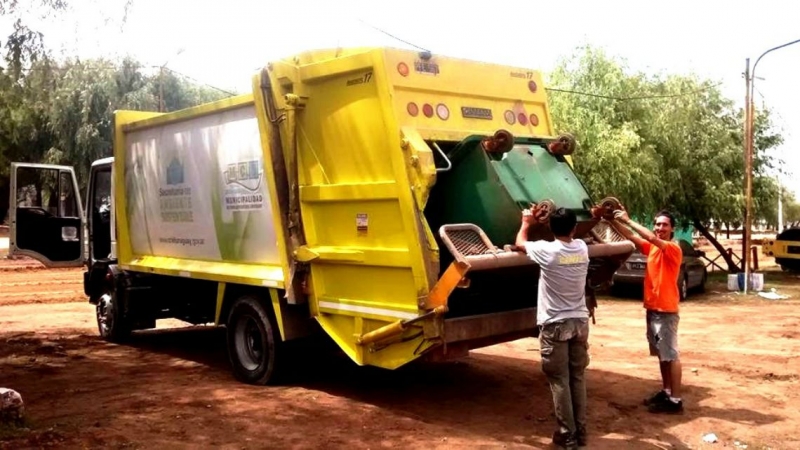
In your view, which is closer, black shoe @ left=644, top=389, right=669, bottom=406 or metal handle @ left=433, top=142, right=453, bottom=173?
metal handle @ left=433, top=142, right=453, bottom=173

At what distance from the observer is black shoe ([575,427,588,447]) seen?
5.30 meters

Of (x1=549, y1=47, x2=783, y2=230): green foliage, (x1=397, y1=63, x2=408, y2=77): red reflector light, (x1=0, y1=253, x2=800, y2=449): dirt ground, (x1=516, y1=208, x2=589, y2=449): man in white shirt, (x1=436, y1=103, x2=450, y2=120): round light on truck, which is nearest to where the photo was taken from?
(x1=516, y1=208, x2=589, y2=449): man in white shirt

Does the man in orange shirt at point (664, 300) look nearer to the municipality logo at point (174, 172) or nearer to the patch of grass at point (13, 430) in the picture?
the municipality logo at point (174, 172)

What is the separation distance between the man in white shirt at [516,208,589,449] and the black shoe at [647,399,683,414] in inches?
55.2

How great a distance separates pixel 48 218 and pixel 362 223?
6.32 metres

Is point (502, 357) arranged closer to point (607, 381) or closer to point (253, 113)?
point (607, 381)

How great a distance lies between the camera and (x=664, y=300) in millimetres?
6398

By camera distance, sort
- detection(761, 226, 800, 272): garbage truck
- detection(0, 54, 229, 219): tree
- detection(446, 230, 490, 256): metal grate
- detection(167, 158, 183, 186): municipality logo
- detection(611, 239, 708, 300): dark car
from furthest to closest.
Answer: detection(0, 54, 229, 219): tree
detection(761, 226, 800, 272): garbage truck
detection(611, 239, 708, 300): dark car
detection(167, 158, 183, 186): municipality logo
detection(446, 230, 490, 256): metal grate

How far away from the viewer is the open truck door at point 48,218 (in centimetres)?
1020

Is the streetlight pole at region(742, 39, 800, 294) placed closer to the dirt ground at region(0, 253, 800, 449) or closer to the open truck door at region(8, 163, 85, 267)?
the dirt ground at region(0, 253, 800, 449)

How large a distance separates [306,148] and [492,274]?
1.92 m

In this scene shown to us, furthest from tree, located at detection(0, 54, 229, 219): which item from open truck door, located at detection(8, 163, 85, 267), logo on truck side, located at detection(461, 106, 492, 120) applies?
logo on truck side, located at detection(461, 106, 492, 120)

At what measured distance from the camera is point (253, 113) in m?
6.95

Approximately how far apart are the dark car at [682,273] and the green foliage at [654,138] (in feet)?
4.82
